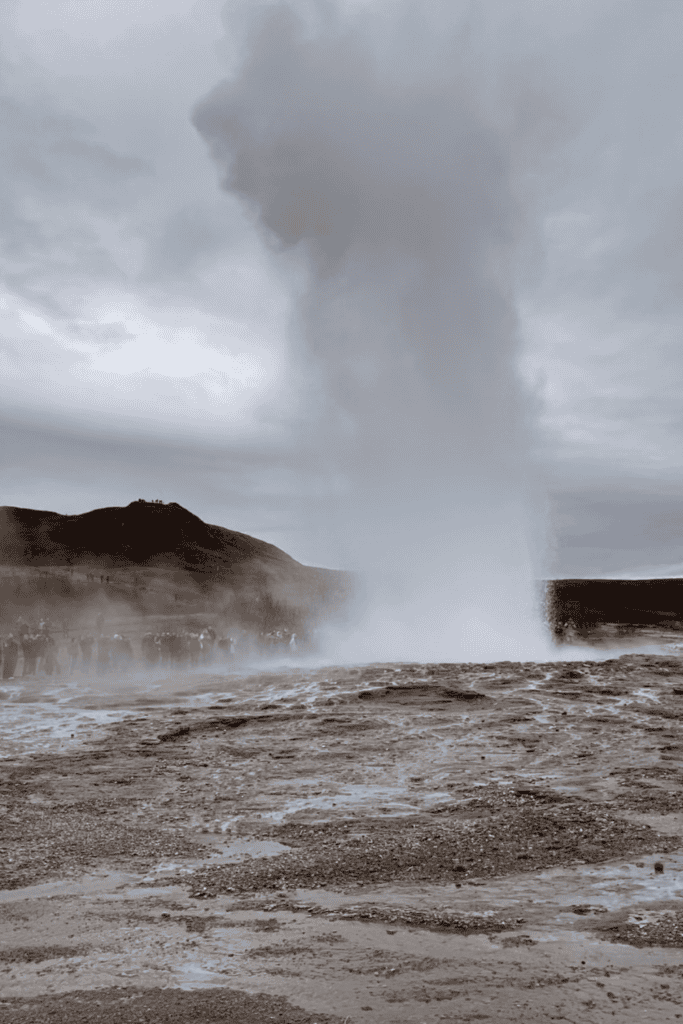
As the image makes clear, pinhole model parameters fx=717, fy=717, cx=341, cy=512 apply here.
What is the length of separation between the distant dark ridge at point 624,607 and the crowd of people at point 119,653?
1819cm

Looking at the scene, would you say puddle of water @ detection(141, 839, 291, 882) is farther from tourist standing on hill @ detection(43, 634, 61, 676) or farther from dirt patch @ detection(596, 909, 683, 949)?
tourist standing on hill @ detection(43, 634, 61, 676)

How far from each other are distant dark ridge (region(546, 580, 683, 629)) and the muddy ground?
99.7 feet

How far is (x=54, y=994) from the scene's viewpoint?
14.4 ft

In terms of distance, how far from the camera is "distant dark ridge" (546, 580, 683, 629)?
50.3 meters

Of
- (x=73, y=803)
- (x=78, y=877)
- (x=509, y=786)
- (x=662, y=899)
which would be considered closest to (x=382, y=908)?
(x=662, y=899)

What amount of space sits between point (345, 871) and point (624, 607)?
6487 cm

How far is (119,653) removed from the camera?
91.6 feet

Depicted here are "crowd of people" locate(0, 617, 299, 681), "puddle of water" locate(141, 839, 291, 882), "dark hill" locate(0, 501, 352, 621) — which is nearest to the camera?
"puddle of water" locate(141, 839, 291, 882)

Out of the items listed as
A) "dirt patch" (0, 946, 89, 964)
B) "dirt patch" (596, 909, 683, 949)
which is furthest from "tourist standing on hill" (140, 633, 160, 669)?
"dirt patch" (596, 909, 683, 949)

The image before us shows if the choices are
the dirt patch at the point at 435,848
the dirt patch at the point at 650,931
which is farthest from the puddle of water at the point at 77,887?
the dirt patch at the point at 650,931

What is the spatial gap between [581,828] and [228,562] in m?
83.0

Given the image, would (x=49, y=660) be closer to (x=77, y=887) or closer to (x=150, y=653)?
(x=150, y=653)

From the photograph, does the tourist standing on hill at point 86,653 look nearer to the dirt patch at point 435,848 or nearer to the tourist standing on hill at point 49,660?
the tourist standing on hill at point 49,660

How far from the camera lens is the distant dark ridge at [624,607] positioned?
50.3 meters
